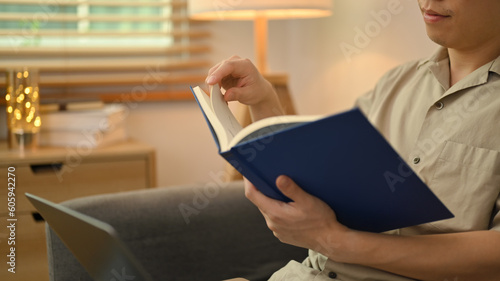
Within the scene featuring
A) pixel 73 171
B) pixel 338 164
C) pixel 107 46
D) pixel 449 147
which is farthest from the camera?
pixel 107 46

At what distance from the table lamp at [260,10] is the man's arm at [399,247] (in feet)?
4.04

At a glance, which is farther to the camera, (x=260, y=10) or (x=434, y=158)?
(x=260, y=10)

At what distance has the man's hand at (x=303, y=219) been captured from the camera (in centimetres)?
84

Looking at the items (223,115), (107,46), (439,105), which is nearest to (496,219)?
(439,105)

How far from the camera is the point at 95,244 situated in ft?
2.78

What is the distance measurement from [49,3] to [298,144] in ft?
6.36

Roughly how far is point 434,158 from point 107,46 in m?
1.81

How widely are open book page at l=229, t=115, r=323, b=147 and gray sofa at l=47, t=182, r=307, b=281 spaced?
644 mm

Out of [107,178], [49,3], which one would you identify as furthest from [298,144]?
[49,3]

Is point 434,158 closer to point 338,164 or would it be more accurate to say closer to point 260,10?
point 338,164

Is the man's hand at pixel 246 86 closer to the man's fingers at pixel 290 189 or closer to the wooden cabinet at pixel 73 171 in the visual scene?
the man's fingers at pixel 290 189

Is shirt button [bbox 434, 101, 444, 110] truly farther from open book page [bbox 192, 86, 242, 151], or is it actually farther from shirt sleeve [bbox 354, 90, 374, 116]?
open book page [bbox 192, 86, 242, 151]

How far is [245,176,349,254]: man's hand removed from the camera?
2.75 feet

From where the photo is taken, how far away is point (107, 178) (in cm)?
205
